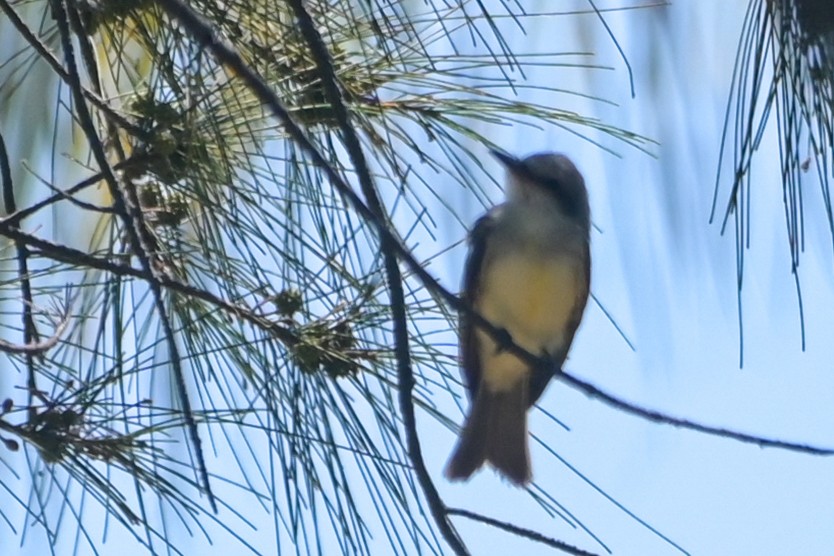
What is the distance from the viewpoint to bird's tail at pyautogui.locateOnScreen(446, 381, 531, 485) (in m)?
2.97

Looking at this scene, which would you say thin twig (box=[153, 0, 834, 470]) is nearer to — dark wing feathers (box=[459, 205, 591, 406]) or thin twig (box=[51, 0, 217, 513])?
thin twig (box=[51, 0, 217, 513])

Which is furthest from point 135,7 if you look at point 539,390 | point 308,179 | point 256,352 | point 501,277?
point 539,390

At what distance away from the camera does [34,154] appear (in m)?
2.08

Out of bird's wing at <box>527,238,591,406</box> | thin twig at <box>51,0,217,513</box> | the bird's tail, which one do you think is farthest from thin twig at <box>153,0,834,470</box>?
bird's wing at <box>527,238,591,406</box>

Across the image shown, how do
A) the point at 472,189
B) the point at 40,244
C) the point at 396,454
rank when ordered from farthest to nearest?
the point at 472,189 → the point at 396,454 → the point at 40,244

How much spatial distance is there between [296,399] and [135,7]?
643mm

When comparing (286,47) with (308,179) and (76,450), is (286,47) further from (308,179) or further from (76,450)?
(76,450)

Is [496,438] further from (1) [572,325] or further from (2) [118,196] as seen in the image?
(2) [118,196]

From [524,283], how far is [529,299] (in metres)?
0.04

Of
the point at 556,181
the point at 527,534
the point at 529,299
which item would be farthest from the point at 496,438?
the point at 527,534

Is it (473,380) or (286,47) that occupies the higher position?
(473,380)

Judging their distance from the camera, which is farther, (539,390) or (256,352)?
(539,390)

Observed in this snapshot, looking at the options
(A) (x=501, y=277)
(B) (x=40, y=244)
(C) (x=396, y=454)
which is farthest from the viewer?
(A) (x=501, y=277)

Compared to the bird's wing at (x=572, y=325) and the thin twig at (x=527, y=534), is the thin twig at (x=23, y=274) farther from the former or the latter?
the bird's wing at (x=572, y=325)
